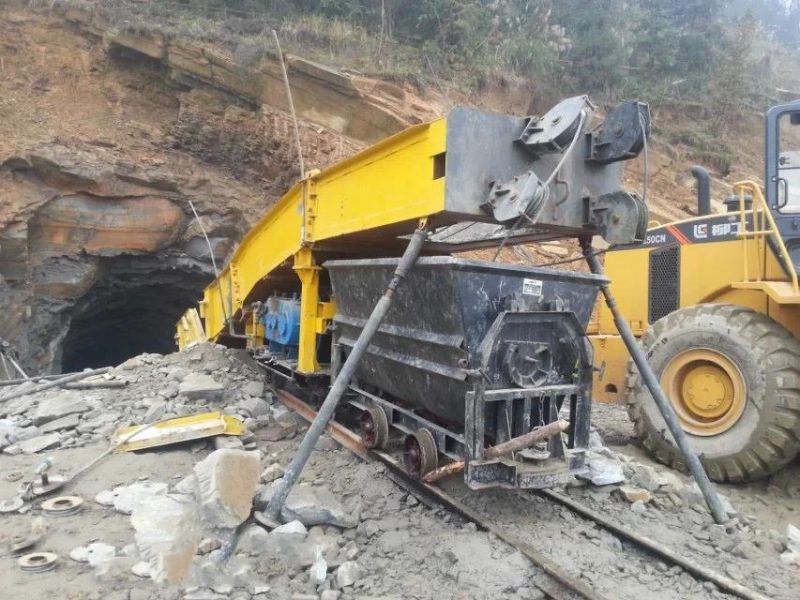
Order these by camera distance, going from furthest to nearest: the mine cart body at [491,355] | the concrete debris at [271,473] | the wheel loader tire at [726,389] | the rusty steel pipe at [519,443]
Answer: the wheel loader tire at [726,389] → the concrete debris at [271,473] → the mine cart body at [491,355] → the rusty steel pipe at [519,443]

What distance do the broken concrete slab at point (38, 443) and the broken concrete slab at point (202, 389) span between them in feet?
4.02

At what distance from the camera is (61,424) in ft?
17.7

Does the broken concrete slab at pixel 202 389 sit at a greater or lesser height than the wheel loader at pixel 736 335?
lesser

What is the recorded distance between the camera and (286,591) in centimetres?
304

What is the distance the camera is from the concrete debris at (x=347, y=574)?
311 cm

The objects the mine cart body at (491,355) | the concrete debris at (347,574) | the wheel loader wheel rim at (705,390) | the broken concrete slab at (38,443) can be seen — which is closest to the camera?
the concrete debris at (347,574)

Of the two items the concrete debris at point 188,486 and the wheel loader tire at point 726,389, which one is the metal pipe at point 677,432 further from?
the concrete debris at point 188,486

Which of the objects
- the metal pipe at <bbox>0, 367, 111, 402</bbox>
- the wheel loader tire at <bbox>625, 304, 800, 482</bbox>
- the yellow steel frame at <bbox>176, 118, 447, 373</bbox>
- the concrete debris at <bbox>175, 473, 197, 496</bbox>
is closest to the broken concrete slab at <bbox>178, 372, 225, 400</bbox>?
the yellow steel frame at <bbox>176, 118, 447, 373</bbox>

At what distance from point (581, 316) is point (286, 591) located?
250cm

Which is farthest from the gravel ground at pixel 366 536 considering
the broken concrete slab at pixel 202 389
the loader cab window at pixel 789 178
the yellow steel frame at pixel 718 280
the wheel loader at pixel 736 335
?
the loader cab window at pixel 789 178

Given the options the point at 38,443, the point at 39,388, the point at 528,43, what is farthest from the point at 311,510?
the point at 528,43

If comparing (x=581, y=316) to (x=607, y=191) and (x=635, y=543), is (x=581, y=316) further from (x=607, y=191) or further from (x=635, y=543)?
(x=635, y=543)


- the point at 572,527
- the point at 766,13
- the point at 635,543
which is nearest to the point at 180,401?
the point at 572,527

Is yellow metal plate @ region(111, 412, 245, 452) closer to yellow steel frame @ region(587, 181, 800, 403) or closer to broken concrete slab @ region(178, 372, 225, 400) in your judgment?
broken concrete slab @ region(178, 372, 225, 400)
